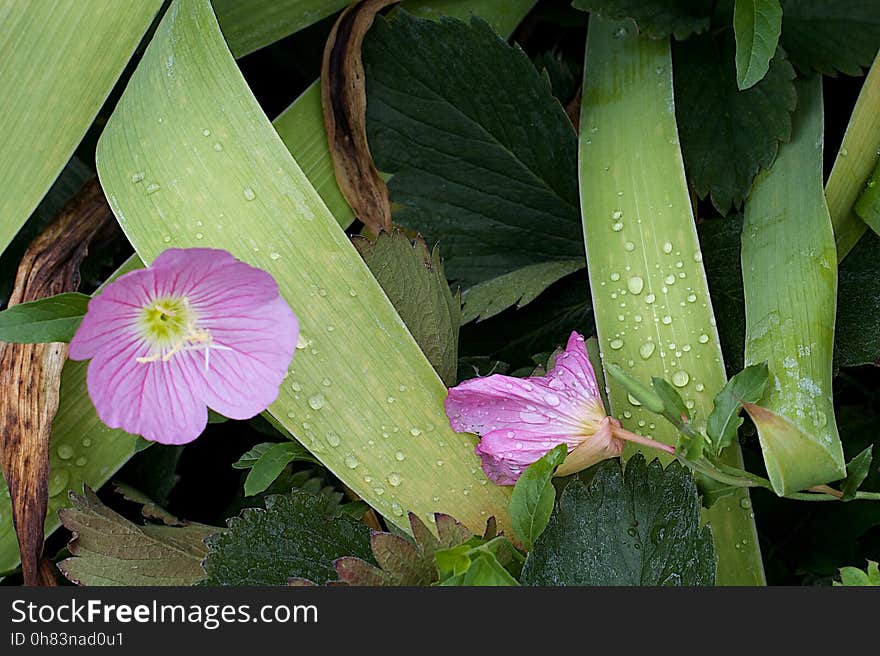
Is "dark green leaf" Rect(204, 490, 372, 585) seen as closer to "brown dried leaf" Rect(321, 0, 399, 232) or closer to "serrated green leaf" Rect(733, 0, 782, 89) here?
"brown dried leaf" Rect(321, 0, 399, 232)

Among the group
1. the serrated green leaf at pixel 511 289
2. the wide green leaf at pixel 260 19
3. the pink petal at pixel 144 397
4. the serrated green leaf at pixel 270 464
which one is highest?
the wide green leaf at pixel 260 19

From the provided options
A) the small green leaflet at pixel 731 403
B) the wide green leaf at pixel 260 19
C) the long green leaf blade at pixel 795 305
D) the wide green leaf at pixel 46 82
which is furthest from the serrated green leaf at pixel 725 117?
the wide green leaf at pixel 46 82

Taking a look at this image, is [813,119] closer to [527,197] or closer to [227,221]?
[527,197]

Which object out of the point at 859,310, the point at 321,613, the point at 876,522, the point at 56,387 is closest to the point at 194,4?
the point at 56,387

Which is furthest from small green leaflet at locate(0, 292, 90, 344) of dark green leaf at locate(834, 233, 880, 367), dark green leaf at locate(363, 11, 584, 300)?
dark green leaf at locate(834, 233, 880, 367)

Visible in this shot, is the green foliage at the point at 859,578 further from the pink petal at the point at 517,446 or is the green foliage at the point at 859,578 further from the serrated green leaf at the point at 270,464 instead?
the serrated green leaf at the point at 270,464
